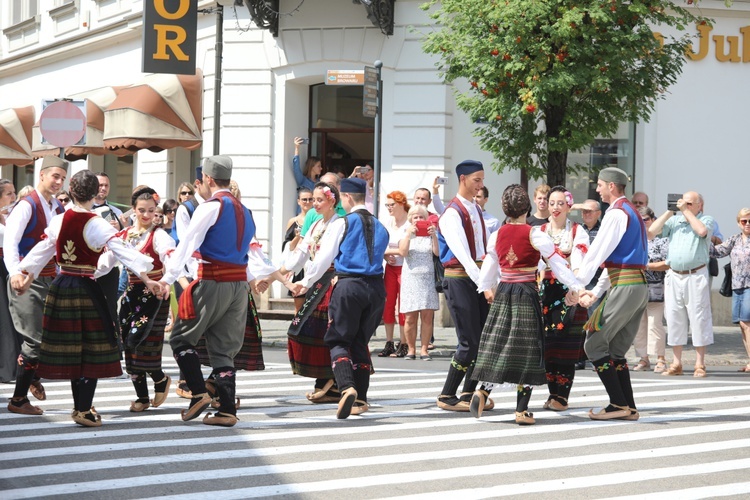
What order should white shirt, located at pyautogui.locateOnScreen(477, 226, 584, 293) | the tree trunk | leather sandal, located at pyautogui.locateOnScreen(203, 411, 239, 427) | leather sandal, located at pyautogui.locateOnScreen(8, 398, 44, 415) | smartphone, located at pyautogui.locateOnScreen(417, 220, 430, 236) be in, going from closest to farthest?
leather sandal, located at pyautogui.locateOnScreen(203, 411, 239, 427) < white shirt, located at pyautogui.locateOnScreen(477, 226, 584, 293) < leather sandal, located at pyautogui.locateOnScreen(8, 398, 44, 415) < smartphone, located at pyautogui.locateOnScreen(417, 220, 430, 236) < the tree trunk

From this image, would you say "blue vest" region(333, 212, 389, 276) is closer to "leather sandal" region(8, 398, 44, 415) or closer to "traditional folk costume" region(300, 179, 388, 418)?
"traditional folk costume" region(300, 179, 388, 418)

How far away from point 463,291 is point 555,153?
6777mm

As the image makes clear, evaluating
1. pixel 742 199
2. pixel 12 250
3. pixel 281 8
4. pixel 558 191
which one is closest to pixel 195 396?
pixel 12 250

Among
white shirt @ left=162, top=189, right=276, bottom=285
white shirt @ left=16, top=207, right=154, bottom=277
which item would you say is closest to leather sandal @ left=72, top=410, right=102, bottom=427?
white shirt @ left=16, top=207, right=154, bottom=277

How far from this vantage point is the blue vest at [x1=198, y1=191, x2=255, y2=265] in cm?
935

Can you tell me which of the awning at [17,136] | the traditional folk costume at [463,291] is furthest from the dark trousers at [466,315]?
the awning at [17,136]

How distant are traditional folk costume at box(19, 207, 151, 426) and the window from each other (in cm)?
2305

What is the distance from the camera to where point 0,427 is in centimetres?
931

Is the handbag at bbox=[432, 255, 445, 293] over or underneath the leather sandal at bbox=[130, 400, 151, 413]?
over

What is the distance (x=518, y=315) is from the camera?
386 inches

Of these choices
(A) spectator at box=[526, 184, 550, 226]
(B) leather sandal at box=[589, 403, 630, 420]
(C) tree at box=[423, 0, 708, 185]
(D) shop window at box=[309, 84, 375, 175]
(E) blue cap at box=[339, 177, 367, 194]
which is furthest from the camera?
(D) shop window at box=[309, 84, 375, 175]

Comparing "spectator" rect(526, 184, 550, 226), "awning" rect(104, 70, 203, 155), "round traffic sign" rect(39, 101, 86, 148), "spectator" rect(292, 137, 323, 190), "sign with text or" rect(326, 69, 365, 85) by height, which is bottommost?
"spectator" rect(526, 184, 550, 226)

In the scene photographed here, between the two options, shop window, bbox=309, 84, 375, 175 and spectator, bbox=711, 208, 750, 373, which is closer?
spectator, bbox=711, 208, 750, 373

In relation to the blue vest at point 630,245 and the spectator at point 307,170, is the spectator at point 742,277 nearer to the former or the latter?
the blue vest at point 630,245
